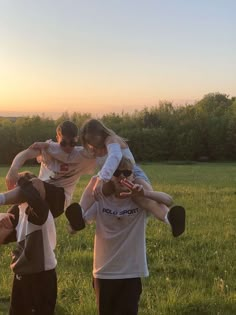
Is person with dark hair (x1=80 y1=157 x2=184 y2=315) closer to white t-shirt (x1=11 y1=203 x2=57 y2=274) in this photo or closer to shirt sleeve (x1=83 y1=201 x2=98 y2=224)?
shirt sleeve (x1=83 y1=201 x2=98 y2=224)

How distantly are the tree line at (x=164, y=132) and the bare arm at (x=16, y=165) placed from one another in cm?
6041

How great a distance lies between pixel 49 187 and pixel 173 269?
3497 millimetres

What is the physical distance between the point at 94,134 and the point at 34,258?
3.66ft

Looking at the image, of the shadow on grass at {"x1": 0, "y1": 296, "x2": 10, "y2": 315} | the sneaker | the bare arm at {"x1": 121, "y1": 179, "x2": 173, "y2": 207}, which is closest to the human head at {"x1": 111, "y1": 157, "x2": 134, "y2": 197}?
the bare arm at {"x1": 121, "y1": 179, "x2": 173, "y2": 207}

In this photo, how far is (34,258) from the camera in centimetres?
395

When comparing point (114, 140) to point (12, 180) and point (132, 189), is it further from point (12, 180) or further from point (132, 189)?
point (12, 180)

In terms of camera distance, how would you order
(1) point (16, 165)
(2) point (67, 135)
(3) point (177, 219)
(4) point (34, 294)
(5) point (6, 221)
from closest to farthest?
(3) point (177, 219), (4) point (34, 294), (5) point (6, 221), (1) point (16, 165), (2) point (67, 135)

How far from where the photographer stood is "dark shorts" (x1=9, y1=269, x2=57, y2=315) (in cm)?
397

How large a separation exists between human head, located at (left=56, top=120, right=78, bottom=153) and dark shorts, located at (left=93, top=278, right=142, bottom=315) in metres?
1.51

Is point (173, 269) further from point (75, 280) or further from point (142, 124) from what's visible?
point (142, 124)

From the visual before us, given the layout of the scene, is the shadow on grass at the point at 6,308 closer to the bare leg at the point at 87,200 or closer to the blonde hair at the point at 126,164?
the bare leg at the point at 87,200

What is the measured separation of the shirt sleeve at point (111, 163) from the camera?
398 cm

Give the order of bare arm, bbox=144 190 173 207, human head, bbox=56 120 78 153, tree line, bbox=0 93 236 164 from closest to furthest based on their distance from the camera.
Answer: bare arm, bbox=144 190 173 207 → human head, bbox=56 120 78 153 → tree line, bbox=0 93 236 164

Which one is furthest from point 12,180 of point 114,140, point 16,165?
point 114,140
